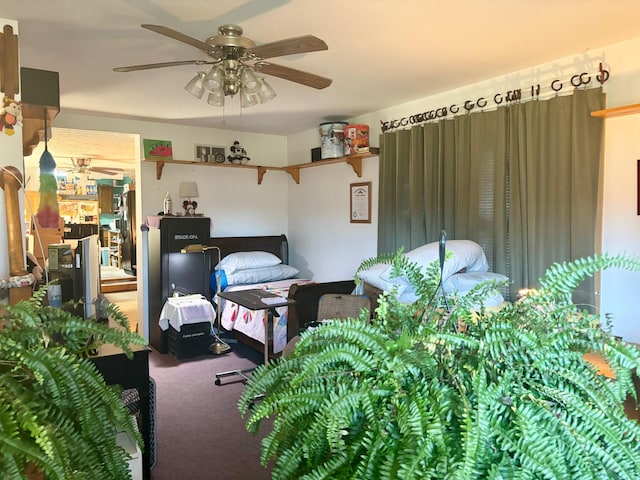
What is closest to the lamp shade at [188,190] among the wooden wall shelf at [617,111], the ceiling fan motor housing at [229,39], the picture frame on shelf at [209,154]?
the picture frame on shelf at [209,154]

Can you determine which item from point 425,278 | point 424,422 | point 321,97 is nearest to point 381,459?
point 424,422

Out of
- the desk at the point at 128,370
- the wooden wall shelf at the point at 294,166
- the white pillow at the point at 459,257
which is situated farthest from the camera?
the wooden wall shelf at the point at 294,166

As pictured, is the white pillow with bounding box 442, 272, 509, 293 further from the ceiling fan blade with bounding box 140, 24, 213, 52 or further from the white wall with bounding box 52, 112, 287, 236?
the white wall with bounding box 52, 112, 287, 236

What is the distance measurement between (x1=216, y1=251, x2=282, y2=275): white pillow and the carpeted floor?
1.04 metres

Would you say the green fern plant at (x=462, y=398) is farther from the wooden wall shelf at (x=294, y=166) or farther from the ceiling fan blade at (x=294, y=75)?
the wooden wall shelf at (x=294, y=166)

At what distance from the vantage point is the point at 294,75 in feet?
8.83

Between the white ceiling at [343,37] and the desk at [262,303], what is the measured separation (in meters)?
Answer: 1.66

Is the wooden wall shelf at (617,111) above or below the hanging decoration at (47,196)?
above

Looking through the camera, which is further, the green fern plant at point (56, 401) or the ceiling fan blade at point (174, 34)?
the ceiling fan blade at point (174, 34)

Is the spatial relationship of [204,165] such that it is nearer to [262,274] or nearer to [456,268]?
[262,274]

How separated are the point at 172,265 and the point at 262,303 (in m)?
1.74

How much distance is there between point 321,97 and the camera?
4.12 meters

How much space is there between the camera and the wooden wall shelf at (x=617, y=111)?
2.62 meters

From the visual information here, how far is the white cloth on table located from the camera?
4461mm
